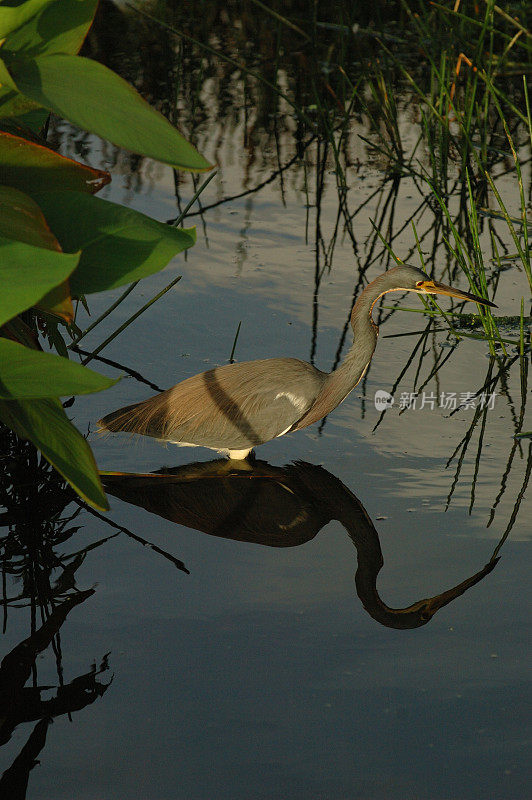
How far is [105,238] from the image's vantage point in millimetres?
1683

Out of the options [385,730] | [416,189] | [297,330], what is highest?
[416,189]

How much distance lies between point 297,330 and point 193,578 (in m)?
1.83

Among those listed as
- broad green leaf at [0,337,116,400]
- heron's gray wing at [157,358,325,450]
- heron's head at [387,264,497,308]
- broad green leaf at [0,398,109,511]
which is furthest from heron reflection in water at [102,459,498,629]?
broad green leaf at [0,337,116,400]

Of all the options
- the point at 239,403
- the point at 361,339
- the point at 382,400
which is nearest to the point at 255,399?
the point at 239,403

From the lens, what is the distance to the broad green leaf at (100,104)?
58.1 inches

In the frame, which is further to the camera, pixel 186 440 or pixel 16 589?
pixel 186 440

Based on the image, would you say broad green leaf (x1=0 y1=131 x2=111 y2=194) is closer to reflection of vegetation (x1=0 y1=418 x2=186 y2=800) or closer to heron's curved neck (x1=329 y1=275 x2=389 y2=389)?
reflection of vegetation (x1=0 y1=418 x2=186 y2=800)

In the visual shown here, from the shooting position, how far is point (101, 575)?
2.80 m

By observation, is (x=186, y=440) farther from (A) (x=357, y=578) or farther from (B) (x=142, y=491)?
(A) (x=357, y=578)

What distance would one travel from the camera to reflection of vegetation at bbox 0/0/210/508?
4.83ft

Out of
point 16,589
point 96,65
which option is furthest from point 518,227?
point 96,65

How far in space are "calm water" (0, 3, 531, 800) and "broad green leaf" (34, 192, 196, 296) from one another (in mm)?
1083

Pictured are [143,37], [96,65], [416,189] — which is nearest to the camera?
[96,65]

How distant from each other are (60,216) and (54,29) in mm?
299
